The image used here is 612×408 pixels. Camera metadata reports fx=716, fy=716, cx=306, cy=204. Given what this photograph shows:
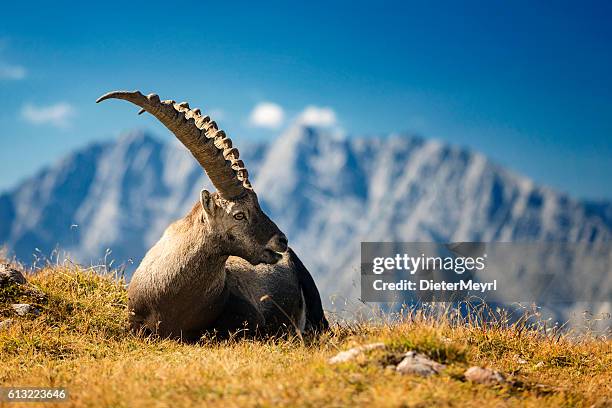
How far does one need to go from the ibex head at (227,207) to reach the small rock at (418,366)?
432 centimetres

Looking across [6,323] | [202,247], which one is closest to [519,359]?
[202,247]

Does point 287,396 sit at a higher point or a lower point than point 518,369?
higher

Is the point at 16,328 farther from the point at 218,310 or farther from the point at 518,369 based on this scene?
the point at 518,369

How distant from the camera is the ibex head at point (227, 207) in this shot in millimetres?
11555

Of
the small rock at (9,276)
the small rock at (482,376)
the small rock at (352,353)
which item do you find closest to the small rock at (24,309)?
the small rock at (9,276)

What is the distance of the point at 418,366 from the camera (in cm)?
743

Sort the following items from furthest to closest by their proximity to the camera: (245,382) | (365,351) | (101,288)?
(101,288)
(365,351)
(245,382)

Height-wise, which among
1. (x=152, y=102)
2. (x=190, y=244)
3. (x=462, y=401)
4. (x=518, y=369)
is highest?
(x=152, y=102)

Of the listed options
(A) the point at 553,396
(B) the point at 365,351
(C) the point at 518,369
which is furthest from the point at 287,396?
(C) the point at 518,369

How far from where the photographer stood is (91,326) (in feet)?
40.8

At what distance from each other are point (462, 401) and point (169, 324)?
20.4 ft

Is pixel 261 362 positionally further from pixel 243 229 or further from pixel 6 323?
pixel 6 323

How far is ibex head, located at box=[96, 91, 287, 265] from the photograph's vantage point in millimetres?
11555

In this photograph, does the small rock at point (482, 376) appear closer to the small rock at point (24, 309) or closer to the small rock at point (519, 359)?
the small rock at point (519, 359)
